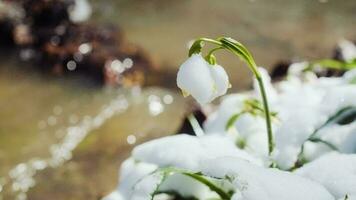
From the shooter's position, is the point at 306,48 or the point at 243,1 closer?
the point at 306,48

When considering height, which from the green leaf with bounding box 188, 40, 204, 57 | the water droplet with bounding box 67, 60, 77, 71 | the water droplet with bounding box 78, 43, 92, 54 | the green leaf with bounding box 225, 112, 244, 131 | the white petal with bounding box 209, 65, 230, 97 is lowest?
the green leaf with bounding box 225, 112, 244, 131

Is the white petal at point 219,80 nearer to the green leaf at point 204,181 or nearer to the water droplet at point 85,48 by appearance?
the green leaf at point 204,181

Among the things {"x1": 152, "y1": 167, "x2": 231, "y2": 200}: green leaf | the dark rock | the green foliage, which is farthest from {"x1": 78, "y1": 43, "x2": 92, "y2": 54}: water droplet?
{"x1": 152, "y1": 167, "x2": 231, "y2": 200}: green leaf

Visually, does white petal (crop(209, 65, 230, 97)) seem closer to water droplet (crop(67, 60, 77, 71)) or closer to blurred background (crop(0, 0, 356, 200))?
blurred background (crop(0, 0, 356, 200))

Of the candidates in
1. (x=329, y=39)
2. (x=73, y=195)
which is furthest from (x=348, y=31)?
(x=73, y=195)

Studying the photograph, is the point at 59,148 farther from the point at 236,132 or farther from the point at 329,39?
the point at 329,39

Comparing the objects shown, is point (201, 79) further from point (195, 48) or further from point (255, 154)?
point (255, 154)
